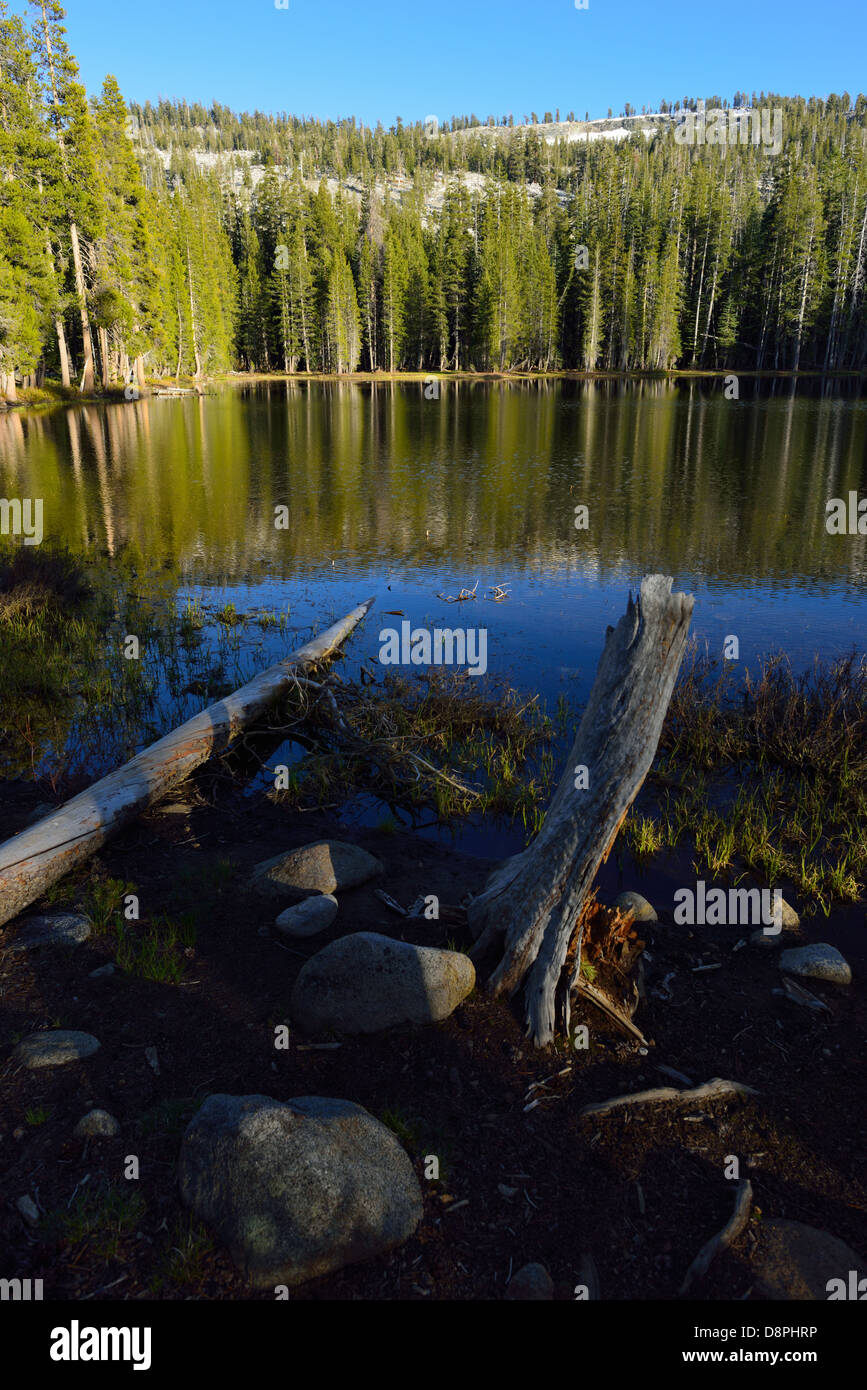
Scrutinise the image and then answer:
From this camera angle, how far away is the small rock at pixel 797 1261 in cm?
365

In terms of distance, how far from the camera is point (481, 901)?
20.7ft

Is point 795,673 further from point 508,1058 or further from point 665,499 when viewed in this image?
point 665,499

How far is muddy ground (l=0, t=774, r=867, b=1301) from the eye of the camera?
12.2 ft

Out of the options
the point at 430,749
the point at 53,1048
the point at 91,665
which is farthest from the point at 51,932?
the point at 91,665

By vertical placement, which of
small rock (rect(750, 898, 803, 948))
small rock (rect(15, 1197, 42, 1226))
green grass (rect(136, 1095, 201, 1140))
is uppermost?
small rock (rect(15, 1197, 42, 1226))

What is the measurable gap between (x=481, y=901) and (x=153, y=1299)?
3.41 meters

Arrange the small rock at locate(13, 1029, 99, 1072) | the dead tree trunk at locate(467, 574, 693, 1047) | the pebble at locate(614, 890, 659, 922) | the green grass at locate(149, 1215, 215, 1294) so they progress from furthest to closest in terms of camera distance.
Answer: the pebble at locate(614, 890, 659, 922), the dead tree trunk at locate(467, 574, 693, 1047), the small rock at locate(13, 1029, 99, 1072), the green grass at locate(149, 1215, 215, 1294)

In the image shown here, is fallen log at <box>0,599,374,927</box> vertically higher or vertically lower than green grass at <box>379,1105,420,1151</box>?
higher

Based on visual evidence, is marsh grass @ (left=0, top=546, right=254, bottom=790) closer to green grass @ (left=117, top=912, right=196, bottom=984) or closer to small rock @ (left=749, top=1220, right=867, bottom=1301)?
green grass @ (left=117, top=912, right=196, bottom=984)

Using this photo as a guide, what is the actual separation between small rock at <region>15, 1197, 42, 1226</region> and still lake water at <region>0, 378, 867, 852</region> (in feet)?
31.0

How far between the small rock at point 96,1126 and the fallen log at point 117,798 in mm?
2502

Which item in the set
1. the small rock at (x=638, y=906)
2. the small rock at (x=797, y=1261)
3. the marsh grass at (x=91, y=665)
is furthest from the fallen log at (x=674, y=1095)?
the marsh grass at (x=91, y=665)

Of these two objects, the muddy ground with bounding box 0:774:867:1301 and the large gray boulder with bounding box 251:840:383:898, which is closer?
the muddy ground with bounding box 0:774:867:1301

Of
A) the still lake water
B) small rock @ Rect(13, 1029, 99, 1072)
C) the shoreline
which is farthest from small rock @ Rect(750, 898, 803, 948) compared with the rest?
the shoreline
